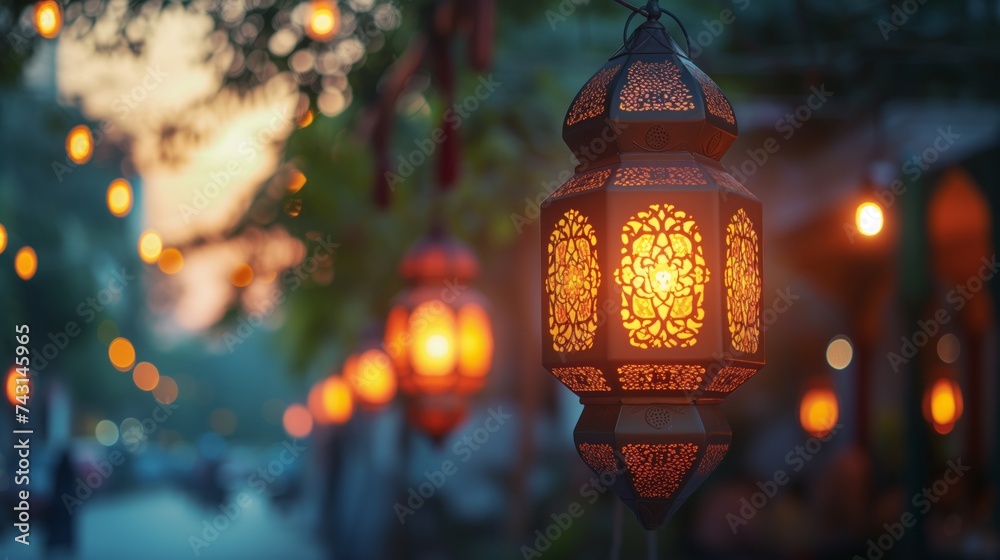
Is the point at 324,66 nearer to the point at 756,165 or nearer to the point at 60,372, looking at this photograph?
the point at 756,165

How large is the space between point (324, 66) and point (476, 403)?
1195 centimetres

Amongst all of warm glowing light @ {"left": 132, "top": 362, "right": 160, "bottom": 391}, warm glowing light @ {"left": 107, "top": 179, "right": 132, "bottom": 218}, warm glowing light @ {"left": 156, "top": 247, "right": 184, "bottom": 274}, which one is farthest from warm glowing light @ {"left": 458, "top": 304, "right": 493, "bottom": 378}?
warm glowing light @ {"left": 132, "top": 362, "right": 160, "bottom": 391}

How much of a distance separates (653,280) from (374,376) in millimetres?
9270

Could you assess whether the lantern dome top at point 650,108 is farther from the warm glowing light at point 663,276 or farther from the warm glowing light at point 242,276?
the warm glowing light at point 242,276

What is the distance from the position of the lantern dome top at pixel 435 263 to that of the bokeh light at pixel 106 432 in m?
50.5

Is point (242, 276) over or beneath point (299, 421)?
over

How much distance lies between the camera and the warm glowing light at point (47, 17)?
7.07m

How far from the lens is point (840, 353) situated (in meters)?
20.2

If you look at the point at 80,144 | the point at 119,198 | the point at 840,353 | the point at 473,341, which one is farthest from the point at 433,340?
the point at 840,353

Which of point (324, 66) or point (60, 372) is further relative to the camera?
point (60, 372)

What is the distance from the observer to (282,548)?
23797 millimetres

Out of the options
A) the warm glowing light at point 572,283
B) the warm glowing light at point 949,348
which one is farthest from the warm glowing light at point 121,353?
the warm glowing light at point 572,283

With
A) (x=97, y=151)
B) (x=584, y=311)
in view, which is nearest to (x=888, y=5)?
(x=97, y=151)

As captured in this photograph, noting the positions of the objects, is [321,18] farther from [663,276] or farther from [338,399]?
[338,399]
